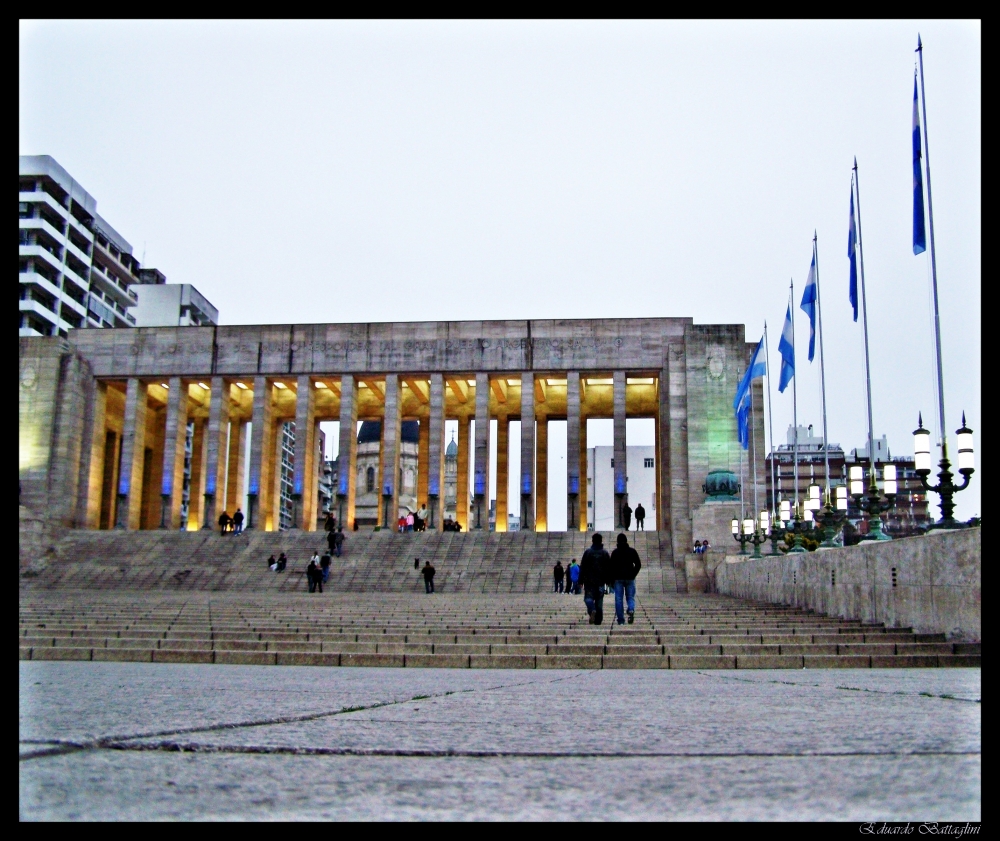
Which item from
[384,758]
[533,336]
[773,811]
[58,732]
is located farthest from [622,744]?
[533,336]

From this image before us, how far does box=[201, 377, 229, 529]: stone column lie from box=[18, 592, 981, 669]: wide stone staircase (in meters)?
31.0

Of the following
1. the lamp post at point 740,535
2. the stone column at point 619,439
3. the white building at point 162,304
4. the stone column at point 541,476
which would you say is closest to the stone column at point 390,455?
the stone column at point 541,476

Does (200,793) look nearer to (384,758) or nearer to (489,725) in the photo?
(384,758)

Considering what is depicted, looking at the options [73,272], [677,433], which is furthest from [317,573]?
[73,272]

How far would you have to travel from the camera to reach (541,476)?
188ft

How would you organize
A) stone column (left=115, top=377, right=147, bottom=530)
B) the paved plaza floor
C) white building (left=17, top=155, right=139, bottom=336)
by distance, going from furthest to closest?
1. white building (left=17, top=155, right=139, bottom=336)
2. stone column (left=115, top=377, right=147, bottom=530)
3. the paved plaza floor

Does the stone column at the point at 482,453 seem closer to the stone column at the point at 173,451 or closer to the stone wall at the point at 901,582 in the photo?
the stone column at the point at 173,451

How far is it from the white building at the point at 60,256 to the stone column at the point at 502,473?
31007mm

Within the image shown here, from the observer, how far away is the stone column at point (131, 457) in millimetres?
51219

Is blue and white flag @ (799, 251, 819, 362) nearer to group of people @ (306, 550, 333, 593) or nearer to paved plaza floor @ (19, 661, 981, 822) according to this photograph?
group of people @ (306, 550, 333, 593)

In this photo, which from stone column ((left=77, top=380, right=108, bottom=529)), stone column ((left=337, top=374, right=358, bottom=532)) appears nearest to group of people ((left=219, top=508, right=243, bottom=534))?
stone column ((left=337, top=374, right=358, bottom=532))

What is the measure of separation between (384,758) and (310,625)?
45.9 ft

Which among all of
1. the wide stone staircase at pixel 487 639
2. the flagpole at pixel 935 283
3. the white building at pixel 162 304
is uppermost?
the white building at pixel 162 304

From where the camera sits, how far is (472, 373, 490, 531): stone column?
50.8m
